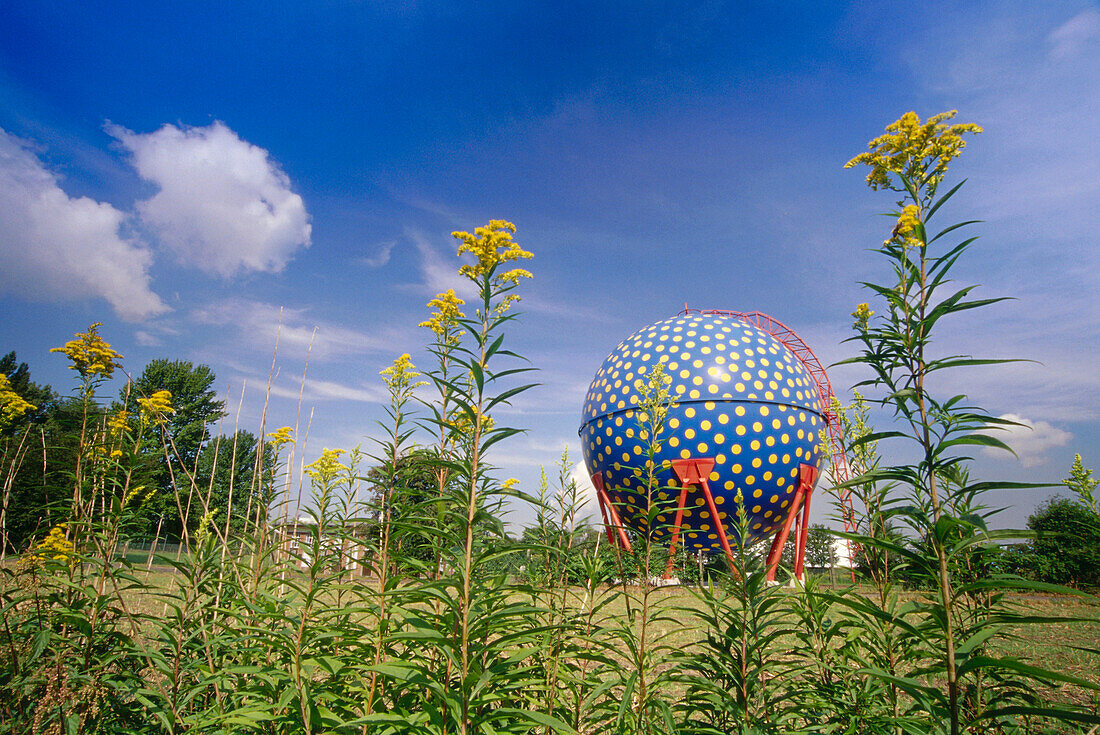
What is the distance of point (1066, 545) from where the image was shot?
8125 mm

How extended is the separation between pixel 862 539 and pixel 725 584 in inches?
41.1

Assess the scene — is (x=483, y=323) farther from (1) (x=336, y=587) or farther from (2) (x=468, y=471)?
(1) (x=336, y=587)

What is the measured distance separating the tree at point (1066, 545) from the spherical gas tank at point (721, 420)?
15.0ft

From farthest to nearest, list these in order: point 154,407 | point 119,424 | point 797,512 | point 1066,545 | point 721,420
→ point 797,512 → point 721,420 → point 1066,545 → point 119,424 → point 154,407

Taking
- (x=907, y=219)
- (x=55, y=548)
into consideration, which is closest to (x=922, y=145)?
(x=907, y=219)

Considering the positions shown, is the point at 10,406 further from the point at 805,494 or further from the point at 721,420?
the point at 805,494

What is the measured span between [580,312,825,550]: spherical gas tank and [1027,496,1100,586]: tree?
4.58m

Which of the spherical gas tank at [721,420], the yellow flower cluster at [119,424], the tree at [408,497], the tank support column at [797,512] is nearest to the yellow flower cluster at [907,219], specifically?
the tree at [408,497]

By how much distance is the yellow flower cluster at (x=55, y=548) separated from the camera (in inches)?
126

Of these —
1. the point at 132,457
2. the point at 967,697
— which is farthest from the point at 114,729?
the point at 967,697

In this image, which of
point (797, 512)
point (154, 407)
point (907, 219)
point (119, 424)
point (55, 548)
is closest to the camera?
point (907, 219)

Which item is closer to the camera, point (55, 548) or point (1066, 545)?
point (55, 548)

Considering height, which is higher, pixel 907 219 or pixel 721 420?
pixel 721 420

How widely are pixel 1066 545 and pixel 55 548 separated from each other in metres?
13.1
